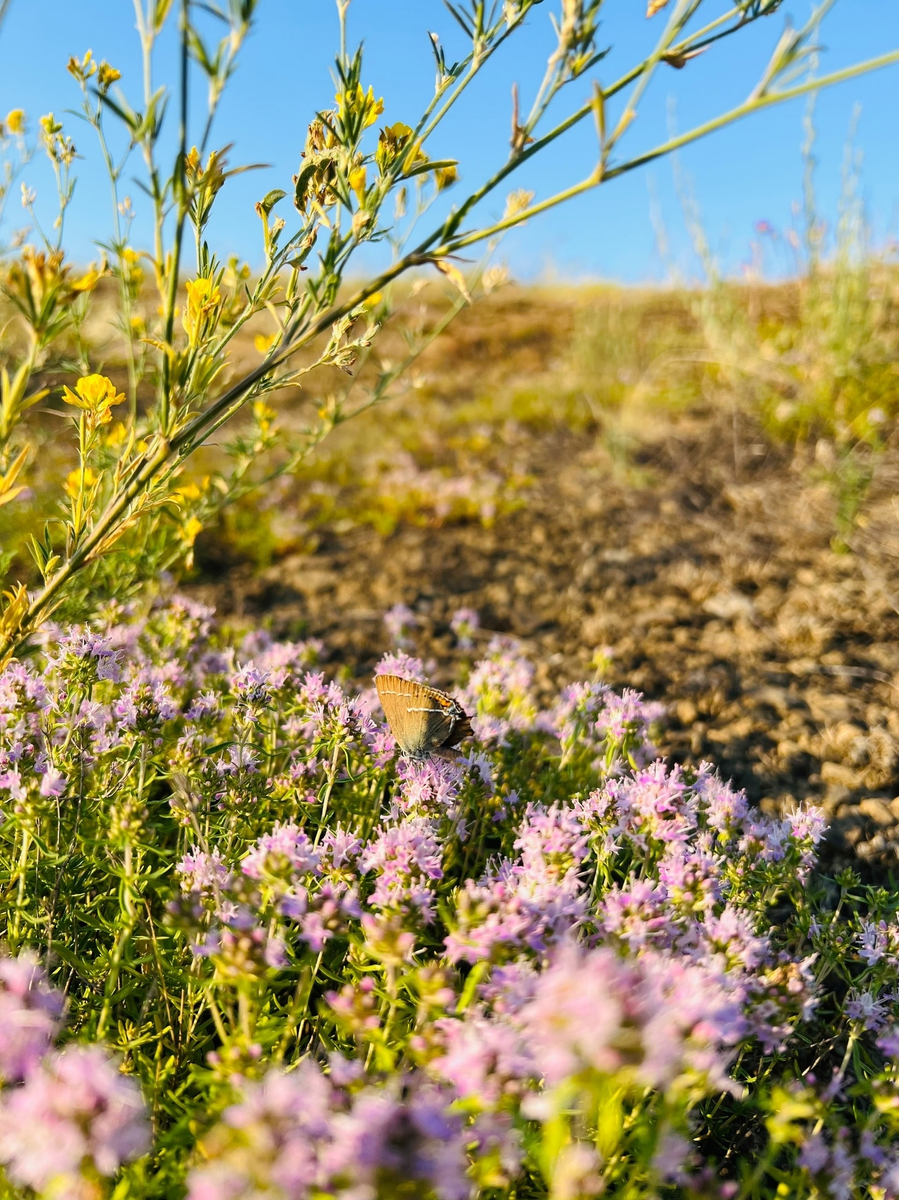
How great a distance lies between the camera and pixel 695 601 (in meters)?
4.70

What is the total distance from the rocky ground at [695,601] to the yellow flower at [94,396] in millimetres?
1924

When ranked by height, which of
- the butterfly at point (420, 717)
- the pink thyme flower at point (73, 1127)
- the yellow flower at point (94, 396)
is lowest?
the pink thyme flower at point (73, 1127)

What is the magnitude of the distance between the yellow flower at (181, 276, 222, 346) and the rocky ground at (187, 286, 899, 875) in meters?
2.08

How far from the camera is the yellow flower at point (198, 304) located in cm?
150

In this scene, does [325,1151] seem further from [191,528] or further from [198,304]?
[191,528]

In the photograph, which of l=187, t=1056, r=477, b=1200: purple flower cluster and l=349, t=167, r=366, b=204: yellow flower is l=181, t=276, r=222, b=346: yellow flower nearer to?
l=349, t=167, r=366, b=204: yellow flower

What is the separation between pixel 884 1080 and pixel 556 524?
4768mm

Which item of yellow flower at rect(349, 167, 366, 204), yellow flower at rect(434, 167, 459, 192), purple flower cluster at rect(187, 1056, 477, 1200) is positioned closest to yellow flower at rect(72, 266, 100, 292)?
yellow flower at rect(349, 167, 366, 204)

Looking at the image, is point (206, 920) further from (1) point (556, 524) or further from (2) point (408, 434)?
(2) point (408, 434)

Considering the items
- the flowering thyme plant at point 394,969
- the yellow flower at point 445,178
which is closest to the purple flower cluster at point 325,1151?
the flowering thyme plant at point 394,969

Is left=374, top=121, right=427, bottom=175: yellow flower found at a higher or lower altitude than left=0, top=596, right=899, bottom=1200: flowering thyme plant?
higher

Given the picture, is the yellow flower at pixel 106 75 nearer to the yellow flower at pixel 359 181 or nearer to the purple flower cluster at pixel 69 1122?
the yellow flower at pixel 359 181

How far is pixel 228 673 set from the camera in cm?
256

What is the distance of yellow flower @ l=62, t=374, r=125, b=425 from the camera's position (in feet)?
5.55
